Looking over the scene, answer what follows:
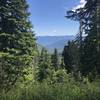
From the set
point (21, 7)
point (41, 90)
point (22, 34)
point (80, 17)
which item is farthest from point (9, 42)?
point (41, 90)

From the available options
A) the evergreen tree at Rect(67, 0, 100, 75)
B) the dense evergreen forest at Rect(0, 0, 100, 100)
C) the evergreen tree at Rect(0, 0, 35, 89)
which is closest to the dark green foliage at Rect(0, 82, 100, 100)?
the dense evergreen forest at Rect(0, 0, 100, 100)

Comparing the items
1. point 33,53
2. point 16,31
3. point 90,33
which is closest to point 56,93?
point 90,33

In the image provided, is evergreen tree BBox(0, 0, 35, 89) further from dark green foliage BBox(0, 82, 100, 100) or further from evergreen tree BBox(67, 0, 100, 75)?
dark green foliage BBox(0, 82, 100, 100)

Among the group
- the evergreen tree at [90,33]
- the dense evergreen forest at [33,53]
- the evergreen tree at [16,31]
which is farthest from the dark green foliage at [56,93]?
the evergreen tree at [16,31]

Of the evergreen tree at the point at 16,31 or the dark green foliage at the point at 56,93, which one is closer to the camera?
the dark green foliage at the point at 56,93

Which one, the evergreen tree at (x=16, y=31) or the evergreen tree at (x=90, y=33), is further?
the evergreen tree at (x=16, y=31)

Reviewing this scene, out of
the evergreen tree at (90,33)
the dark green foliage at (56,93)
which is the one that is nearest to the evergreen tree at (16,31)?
the evergreen tree at (90,33)

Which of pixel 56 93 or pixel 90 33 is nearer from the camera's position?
pixel 56 93

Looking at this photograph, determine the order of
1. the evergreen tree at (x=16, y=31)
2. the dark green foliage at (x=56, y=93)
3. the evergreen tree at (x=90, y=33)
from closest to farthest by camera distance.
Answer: the dark green foliage at (x=56, y=93) < the evergreen tree at (x=90, y=33) < the evergreen tree at (x=16, y=31)

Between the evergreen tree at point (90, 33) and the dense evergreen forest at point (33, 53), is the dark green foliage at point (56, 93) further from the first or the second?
the evergreen tree at point (90, 33)

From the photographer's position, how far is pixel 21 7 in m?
33.8

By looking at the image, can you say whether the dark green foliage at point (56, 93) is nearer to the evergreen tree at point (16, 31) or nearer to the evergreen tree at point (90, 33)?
the evergreen tree at point (90, 33)

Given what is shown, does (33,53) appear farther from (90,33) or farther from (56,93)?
(56,93)

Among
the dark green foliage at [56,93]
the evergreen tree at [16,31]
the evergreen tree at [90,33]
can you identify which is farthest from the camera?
the evergreen tree at [16,31]
